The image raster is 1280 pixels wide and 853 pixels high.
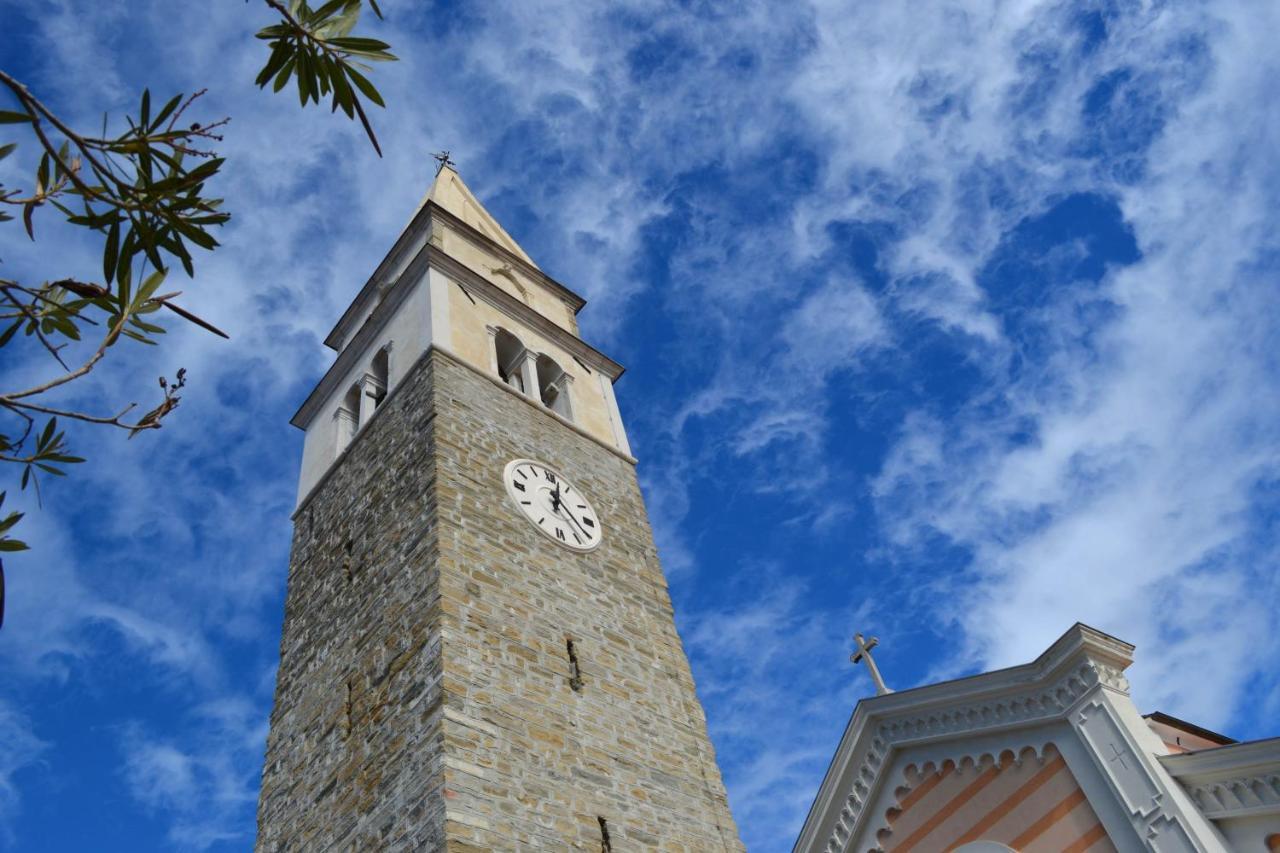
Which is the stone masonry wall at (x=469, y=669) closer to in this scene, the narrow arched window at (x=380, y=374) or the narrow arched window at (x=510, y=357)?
the narrow arched window at (x=380, y=374)

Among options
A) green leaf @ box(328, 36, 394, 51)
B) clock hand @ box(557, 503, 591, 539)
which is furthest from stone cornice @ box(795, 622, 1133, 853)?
green leaf @ box(328, 36, 394, 51)

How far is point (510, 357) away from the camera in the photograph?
617 inches

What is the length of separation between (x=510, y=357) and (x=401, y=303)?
1.78 metres

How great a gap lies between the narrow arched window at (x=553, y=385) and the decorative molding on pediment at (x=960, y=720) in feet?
26.5

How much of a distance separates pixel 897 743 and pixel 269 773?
6.91 meters

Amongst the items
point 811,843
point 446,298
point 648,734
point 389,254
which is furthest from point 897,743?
point 389,254

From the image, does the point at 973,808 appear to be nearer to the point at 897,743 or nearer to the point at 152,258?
the point at 897,743

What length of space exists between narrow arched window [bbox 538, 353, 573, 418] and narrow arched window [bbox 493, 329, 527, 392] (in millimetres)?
402

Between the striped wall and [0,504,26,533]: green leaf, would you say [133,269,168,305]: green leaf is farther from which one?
the striped wall

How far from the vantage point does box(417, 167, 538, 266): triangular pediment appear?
63.3ft

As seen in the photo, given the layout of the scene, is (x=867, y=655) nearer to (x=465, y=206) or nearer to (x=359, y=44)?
(x=359, y=44)

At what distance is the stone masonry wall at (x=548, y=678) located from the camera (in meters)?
8.78

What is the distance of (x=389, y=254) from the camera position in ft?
56.3

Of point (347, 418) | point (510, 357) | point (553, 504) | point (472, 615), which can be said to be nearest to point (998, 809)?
point (472, 615)
